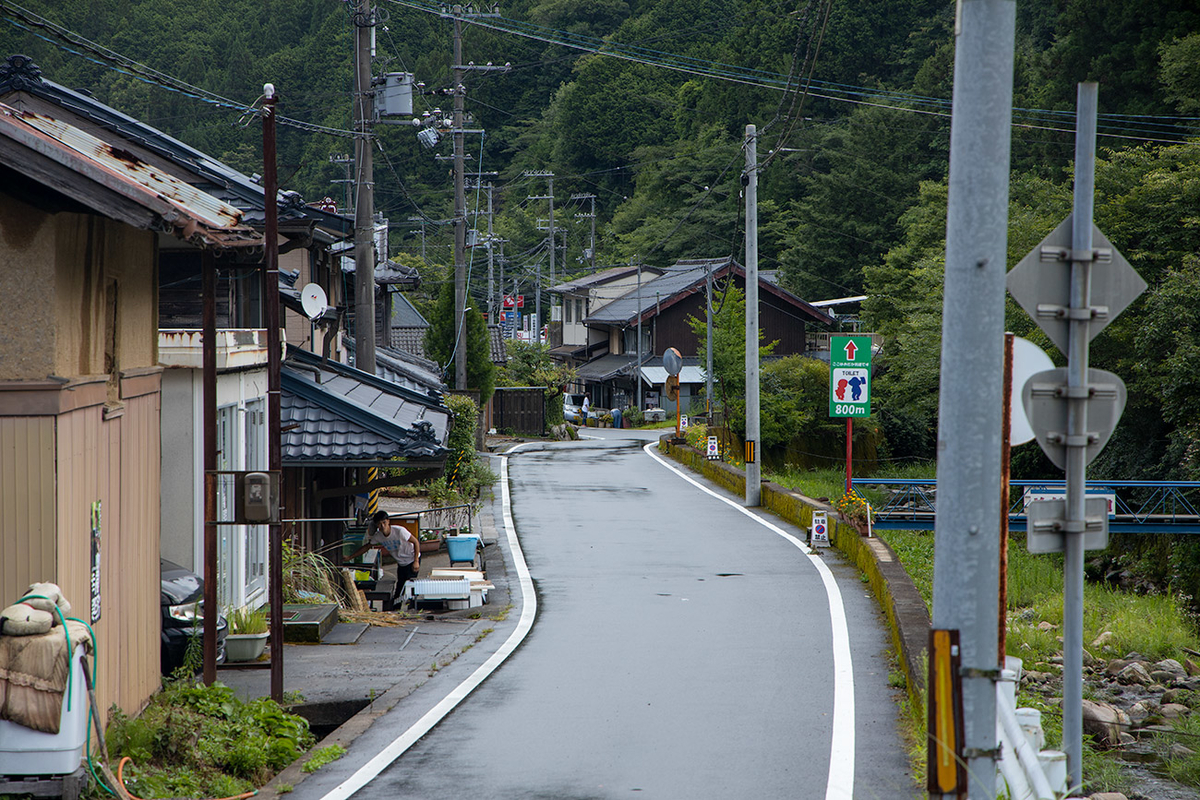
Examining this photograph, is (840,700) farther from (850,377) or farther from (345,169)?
(345,169)

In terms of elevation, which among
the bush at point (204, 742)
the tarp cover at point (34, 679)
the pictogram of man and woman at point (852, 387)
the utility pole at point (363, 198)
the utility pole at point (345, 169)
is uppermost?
the utility pole at point (345, 169)

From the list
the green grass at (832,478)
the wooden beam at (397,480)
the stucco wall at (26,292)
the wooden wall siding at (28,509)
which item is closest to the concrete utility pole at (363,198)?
the wooden beam at (397,480)

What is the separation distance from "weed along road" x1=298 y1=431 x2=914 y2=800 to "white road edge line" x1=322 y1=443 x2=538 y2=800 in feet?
0.16

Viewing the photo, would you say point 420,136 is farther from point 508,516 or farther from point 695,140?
point 695,140

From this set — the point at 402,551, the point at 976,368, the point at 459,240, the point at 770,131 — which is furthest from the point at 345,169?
the point at 976,368

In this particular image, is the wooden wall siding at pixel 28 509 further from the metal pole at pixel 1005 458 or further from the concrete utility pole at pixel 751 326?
the concrete utility pole at pixel 751 326

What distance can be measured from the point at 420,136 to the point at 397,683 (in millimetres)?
→ 19253

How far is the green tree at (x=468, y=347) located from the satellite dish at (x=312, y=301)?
24104 millimetres

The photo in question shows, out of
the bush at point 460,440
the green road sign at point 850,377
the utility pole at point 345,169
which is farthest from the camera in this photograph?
the utility pole at point 345,169

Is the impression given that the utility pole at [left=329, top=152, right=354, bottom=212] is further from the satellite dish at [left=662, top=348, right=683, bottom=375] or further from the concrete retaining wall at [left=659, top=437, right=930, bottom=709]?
the concrete retaining wall at [left=659, top=437, right=930, bottom=709]

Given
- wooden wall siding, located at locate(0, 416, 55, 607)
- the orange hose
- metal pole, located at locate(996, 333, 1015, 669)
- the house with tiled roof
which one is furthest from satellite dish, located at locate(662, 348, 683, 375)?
metal pole, located at locate(996, 333, 1015, 669)

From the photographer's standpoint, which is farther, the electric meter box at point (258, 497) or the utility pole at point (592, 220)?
the utility pole at point (592, 220)

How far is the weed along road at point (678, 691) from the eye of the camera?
7.24 metres

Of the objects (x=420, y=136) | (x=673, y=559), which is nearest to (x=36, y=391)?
(x=673, y=559)
